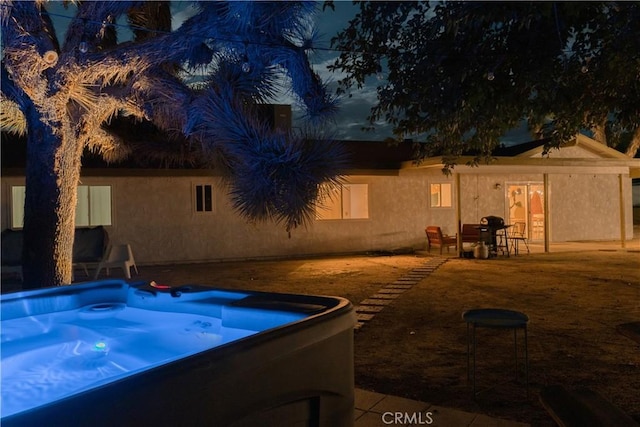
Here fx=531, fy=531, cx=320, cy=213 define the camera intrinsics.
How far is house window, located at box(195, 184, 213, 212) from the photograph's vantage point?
13953mm

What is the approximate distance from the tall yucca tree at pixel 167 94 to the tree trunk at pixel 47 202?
1cm

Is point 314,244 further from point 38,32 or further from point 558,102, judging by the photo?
point 38,32

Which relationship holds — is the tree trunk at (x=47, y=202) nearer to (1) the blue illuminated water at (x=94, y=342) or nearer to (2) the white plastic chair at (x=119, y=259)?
(1) the blue illuminated water at (x=94, y=342)

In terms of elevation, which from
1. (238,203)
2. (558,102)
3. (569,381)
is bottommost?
(569,381)

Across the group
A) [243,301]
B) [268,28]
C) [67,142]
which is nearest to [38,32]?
[67,142]

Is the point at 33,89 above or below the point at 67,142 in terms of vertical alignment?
above

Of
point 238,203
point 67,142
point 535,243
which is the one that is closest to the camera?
point 238,203

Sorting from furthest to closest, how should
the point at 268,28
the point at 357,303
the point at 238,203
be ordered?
1. the point at 357,303
2. the point at 268,28
3. the point at 238,203

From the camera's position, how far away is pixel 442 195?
17156mm

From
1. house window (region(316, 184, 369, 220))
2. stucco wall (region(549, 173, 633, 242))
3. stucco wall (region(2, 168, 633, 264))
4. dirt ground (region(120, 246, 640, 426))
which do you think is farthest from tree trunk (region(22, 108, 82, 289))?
stucco wall (region(549, 173, 633, 242))

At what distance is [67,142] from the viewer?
584cm

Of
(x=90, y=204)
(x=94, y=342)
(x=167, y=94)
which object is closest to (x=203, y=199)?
(x=90, y=204)

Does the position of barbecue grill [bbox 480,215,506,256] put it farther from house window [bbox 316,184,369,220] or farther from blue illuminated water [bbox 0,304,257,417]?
blue illuminated water [bbox 0,304,257,417]

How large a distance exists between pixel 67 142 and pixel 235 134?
243cm
